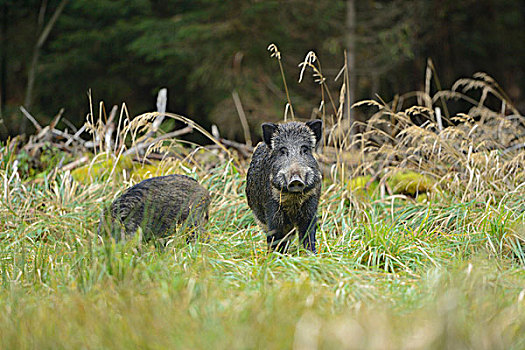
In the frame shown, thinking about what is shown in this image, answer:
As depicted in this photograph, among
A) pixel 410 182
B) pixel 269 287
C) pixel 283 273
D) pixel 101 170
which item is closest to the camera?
pixel 269 287

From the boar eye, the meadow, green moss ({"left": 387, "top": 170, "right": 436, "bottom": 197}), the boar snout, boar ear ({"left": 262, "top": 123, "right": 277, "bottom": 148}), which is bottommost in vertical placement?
green moss ({"left": 387, "top": 170, "right": 436, "bottom": 197})

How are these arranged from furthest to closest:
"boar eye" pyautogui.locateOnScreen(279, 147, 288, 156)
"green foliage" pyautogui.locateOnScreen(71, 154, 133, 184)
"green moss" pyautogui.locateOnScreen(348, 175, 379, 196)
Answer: "green foliage" pyautogui.locateOnScreen(71, 154, 133, 184) → "green moss" pyautogui.locateOnScreen(348, 175, 379, 196) → "boar eye" pyautogui.locateOnScreen(279, 147, 288, 156)

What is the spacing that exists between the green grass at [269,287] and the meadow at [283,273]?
10mm

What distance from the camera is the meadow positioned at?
236 cm

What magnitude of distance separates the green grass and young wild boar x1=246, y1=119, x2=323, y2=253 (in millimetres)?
197

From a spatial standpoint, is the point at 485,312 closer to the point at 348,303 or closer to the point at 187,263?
the point at 348,303

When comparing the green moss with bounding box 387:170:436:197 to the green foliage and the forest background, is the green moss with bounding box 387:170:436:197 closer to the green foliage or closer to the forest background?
the green foliage

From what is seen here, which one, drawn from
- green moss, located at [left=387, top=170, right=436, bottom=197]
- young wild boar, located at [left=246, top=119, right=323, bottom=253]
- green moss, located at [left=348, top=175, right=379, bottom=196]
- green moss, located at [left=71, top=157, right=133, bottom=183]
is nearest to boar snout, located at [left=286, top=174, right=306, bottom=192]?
young wild boar, located at [left=246, top=119, right=323, bottom=253]

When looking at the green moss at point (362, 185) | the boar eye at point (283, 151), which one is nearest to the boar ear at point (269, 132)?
the boar eye at point (283, 151)

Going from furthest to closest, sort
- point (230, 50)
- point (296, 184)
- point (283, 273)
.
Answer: point (230, 50) < point (296, 184) < point (283, 273)

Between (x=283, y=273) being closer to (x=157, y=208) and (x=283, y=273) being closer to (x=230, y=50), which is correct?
(x=157, y=208)

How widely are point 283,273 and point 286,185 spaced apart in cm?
54

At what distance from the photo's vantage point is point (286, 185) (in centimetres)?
369

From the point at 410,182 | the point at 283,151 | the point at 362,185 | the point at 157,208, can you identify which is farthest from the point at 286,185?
the point at 410,182
